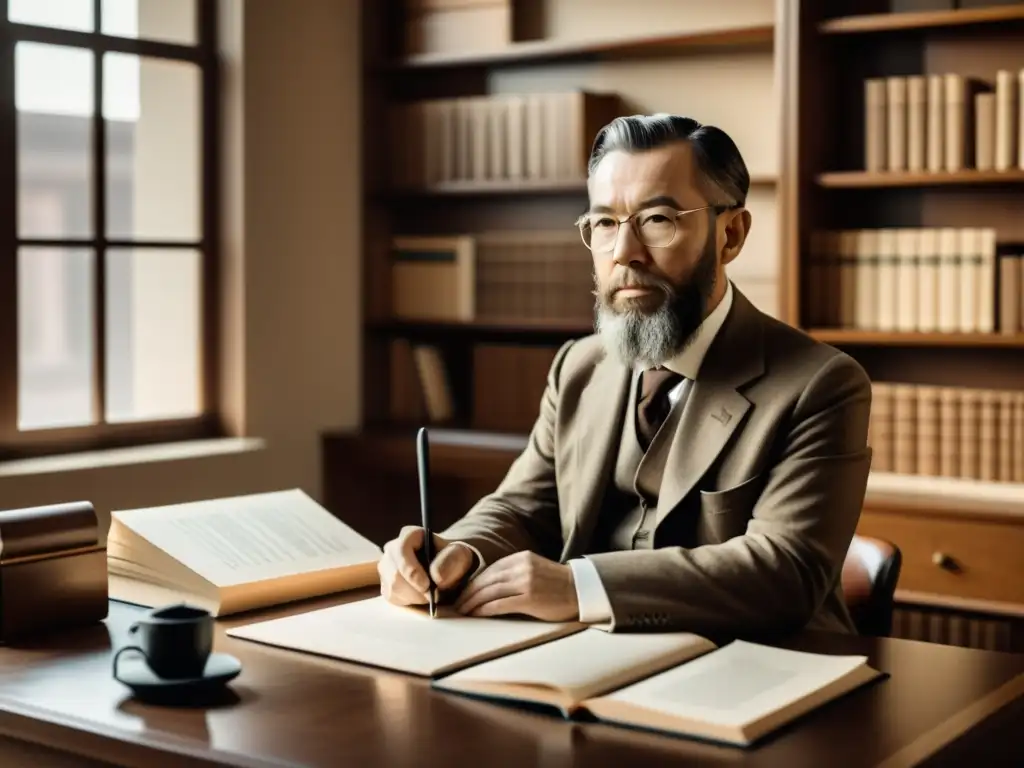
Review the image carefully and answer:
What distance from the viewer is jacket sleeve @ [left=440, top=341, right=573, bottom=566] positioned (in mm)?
2229

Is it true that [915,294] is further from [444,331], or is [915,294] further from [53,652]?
[53,652]

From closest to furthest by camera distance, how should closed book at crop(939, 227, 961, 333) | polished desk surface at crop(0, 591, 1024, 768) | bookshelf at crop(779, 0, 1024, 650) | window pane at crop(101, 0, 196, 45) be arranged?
polished desk surface at crop(0, 591, 1024, 768), bookshelf at crop(779, 0, 1024, 650), closed book at crop(939, 227, 961, 333), window pane at crop(101, 0, 196, 45)

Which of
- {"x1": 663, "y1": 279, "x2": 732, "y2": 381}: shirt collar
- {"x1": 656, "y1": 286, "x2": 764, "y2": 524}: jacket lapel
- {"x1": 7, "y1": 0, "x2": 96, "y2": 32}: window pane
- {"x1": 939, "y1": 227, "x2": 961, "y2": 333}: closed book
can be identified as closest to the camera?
{"x1": 656, "y1": 286, "x2": 764, "y2": 524}: jacket lapel

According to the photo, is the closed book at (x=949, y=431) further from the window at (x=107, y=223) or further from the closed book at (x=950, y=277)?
the window at (x=107, y=223)

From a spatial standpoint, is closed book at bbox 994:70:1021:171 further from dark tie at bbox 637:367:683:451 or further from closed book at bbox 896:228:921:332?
dark tie at bbox 637:367:683:451

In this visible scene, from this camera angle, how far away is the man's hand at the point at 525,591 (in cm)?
179

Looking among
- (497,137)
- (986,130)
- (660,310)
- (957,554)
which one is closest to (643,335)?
(660,310)

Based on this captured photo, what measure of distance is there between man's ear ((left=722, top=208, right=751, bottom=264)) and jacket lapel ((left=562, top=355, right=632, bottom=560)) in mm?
253

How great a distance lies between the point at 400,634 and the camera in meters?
1.74

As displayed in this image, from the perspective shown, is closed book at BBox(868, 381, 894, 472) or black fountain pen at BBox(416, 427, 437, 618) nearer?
black fountain pen at BBox(416, 427, 437, 618)

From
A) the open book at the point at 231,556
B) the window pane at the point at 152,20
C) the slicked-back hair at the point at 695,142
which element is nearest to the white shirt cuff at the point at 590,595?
the open book at the point at 231,556

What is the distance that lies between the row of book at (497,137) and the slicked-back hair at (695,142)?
6.52 feet

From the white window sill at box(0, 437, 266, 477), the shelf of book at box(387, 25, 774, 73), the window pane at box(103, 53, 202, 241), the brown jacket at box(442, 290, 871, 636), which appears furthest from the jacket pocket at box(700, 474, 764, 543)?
the window pane at box(103, 53, 202, 241)

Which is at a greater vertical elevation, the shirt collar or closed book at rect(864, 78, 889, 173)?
closed book at rect(864, 78, 889, 173)
